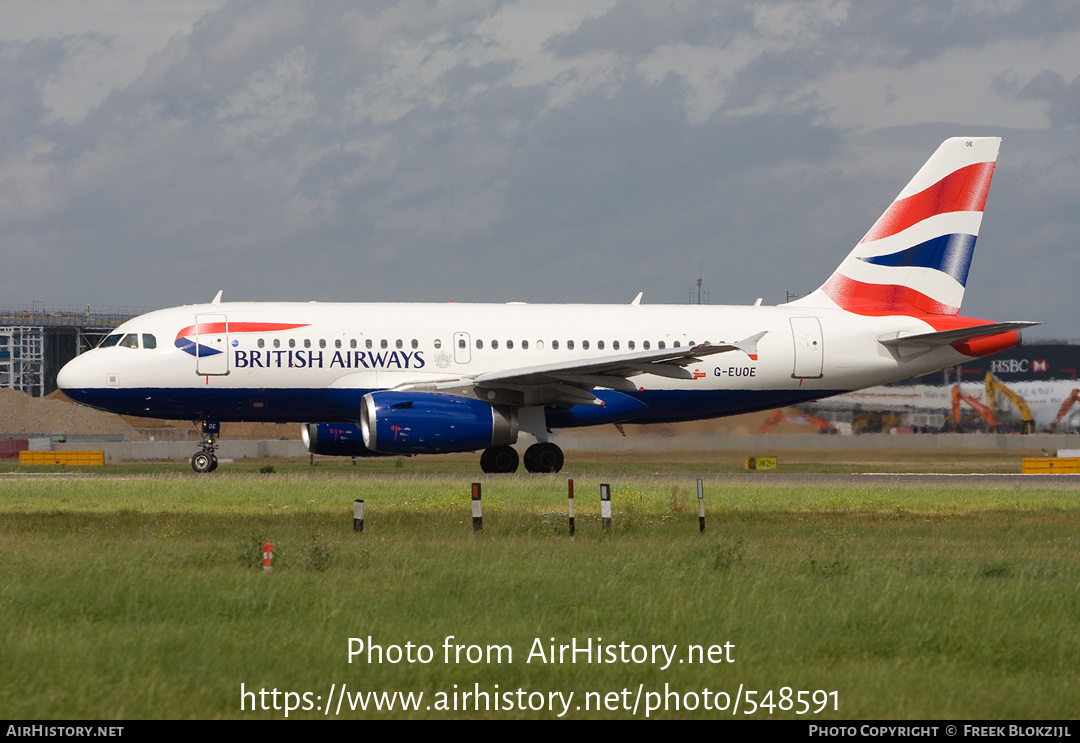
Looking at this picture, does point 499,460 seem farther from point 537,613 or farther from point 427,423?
point 537,613

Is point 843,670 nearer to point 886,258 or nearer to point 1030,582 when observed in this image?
point 1030,582

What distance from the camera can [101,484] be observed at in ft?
85.9

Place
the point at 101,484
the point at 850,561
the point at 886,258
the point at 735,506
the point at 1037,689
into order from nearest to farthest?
the point at 1037,689 < the point at 850,561 < the point at 735,506 < the point at 101,484 < the point at 886,258

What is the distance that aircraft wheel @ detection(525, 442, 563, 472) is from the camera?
104 ft

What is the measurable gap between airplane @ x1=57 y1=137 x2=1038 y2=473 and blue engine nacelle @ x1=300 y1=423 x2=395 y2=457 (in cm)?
5

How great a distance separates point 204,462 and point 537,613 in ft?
72.7

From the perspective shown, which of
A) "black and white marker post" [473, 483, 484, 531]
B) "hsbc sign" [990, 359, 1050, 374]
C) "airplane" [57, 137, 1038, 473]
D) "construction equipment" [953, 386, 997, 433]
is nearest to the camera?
"black and white marker post" [473, 483, 484, 531]

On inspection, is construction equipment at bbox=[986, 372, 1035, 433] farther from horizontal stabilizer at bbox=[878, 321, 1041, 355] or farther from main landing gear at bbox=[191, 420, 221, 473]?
main landing gear at bbox=[191, 420, 221, 473]

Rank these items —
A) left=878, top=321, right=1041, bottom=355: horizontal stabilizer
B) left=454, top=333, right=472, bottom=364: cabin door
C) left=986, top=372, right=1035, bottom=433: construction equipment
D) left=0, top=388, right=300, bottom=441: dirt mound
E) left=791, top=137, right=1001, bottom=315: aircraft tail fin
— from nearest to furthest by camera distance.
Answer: left=454, top=333, right=472, bottom=364: cabin door
left=878, top=321, right=1041, bottom=355: horizontal stabilizer
left=791, top=137, right=1001, bottom=315: aircraft tail fin
left=986, top=372, right=1035, bottom=433: construction equipment
left=0, top=388, right=300, bottom=441: dirt mound

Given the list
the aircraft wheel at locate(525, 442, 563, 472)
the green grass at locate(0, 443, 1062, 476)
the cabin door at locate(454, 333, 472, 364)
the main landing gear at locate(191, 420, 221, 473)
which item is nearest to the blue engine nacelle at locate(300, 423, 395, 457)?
the green grass at locate(0, 443, 1062, 476)

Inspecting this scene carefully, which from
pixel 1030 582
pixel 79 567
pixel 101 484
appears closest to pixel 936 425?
pixel 101 484

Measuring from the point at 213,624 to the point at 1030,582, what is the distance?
308 inches

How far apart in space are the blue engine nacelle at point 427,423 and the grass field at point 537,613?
27.2 feet

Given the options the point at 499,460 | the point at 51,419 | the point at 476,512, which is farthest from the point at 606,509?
the point at 51,419
